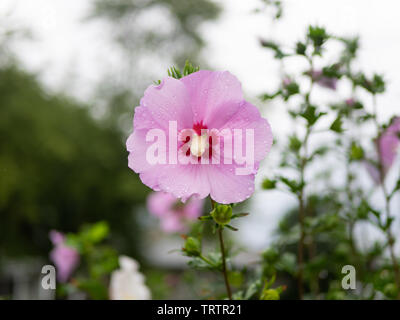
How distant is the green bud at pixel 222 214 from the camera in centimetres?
34

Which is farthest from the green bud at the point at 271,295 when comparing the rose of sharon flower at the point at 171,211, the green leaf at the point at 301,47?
the rose of sharon flower at the point at 171,211

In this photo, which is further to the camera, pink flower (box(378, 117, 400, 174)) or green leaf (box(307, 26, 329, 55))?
pink flower (box(378, 117, 400, 174))

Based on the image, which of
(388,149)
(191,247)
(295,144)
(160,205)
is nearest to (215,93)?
(191,247)

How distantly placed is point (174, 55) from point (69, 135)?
3061 mm

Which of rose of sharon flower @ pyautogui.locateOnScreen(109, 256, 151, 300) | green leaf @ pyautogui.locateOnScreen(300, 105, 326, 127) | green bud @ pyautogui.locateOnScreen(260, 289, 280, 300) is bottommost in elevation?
green bud @ pyautogui.locateOnScreen(260, 289, 280, 300)

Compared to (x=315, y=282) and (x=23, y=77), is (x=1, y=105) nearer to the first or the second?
(x=23, y=77)

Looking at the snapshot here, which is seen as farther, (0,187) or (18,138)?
(18,138)

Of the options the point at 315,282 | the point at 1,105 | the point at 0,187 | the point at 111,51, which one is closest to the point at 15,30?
the point at 1,105

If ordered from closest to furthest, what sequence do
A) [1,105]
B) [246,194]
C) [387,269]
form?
[246,194], [387,269], [1,105]

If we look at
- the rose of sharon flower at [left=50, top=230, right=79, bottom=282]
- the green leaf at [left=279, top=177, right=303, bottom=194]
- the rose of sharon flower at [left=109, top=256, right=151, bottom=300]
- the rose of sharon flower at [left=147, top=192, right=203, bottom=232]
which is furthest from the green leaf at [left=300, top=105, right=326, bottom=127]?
the rose of sharon flower at [left=147, top=192, right=203, bottom=232]

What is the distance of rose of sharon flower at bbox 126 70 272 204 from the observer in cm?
33

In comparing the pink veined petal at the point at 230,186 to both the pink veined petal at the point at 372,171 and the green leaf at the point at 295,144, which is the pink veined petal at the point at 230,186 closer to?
the green leaf at the point at 295,144

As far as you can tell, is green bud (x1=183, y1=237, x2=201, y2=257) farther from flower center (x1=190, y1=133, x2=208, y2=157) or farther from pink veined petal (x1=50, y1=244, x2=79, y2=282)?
pink veined petal (x1=50, y1=244, x2=79, y2=282)
